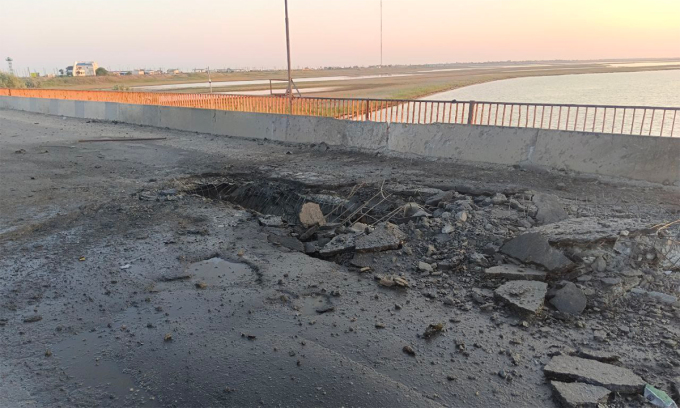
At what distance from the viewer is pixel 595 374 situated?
11.8 feet

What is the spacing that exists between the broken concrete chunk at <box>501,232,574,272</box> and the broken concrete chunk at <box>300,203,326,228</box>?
2.57 m

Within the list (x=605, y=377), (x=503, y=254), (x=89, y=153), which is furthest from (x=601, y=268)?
(x=89, y=153)

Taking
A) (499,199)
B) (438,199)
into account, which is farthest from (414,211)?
(499,199)

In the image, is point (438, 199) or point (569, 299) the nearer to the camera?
point (569, 299)

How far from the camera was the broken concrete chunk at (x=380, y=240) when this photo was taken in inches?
237

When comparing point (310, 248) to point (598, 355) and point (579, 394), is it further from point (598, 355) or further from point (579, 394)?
point (579, 394)

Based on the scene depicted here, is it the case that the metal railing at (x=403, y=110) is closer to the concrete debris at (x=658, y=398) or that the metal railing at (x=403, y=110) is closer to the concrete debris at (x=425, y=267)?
the concrete debris at (x=425, y=267)

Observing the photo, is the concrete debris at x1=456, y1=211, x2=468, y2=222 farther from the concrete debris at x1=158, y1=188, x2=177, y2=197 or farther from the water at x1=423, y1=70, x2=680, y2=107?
the water at x1=423, y1=70, x2=680, y2=107

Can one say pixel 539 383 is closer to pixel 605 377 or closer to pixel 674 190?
pixel 605 377

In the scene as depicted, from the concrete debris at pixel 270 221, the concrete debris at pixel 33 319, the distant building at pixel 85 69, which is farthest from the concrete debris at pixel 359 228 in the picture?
the distant building at pixel 85 69

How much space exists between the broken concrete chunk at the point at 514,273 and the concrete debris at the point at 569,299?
1.04ft

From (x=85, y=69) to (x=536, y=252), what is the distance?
523 feet

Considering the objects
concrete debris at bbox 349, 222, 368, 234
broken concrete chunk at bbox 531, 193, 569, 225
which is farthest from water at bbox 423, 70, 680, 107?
concrete debris at bbox 349, 222, 368, 234

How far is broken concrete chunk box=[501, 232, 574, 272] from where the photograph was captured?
5.21 m
